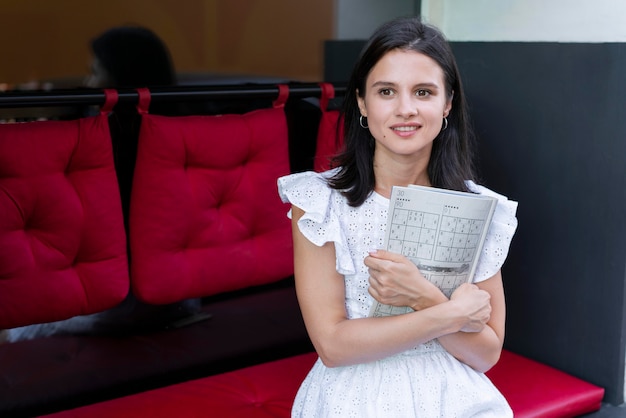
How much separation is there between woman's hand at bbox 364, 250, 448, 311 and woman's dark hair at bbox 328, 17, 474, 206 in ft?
0.67

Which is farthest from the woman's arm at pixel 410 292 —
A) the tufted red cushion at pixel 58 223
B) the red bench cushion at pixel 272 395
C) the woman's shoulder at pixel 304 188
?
the tufted red cushion at pixel 58 223

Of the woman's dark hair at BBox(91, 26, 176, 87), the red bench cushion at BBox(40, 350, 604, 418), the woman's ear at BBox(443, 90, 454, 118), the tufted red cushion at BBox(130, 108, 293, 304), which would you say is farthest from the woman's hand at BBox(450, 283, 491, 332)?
the woman's dark hair at BBox(91, 26, 176, 87)

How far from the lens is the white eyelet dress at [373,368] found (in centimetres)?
159

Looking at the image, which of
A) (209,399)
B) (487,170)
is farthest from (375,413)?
(487,170)

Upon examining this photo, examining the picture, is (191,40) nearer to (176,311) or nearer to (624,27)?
(176,311)

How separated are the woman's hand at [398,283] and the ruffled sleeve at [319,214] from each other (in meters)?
0.11

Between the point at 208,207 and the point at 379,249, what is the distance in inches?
30.6

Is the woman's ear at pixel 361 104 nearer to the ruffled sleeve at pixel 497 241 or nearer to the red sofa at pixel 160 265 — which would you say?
the ruffled sleeve at pixel 497 241

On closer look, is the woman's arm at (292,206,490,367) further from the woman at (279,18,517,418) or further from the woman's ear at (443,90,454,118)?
the woman's ear at (443,90,454,118)

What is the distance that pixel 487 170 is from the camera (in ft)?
7.92

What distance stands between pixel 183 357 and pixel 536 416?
3.04ft

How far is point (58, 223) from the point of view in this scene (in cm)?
196

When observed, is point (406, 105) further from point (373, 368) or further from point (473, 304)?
point (373, 368)

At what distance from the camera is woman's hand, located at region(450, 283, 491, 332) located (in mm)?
1504
